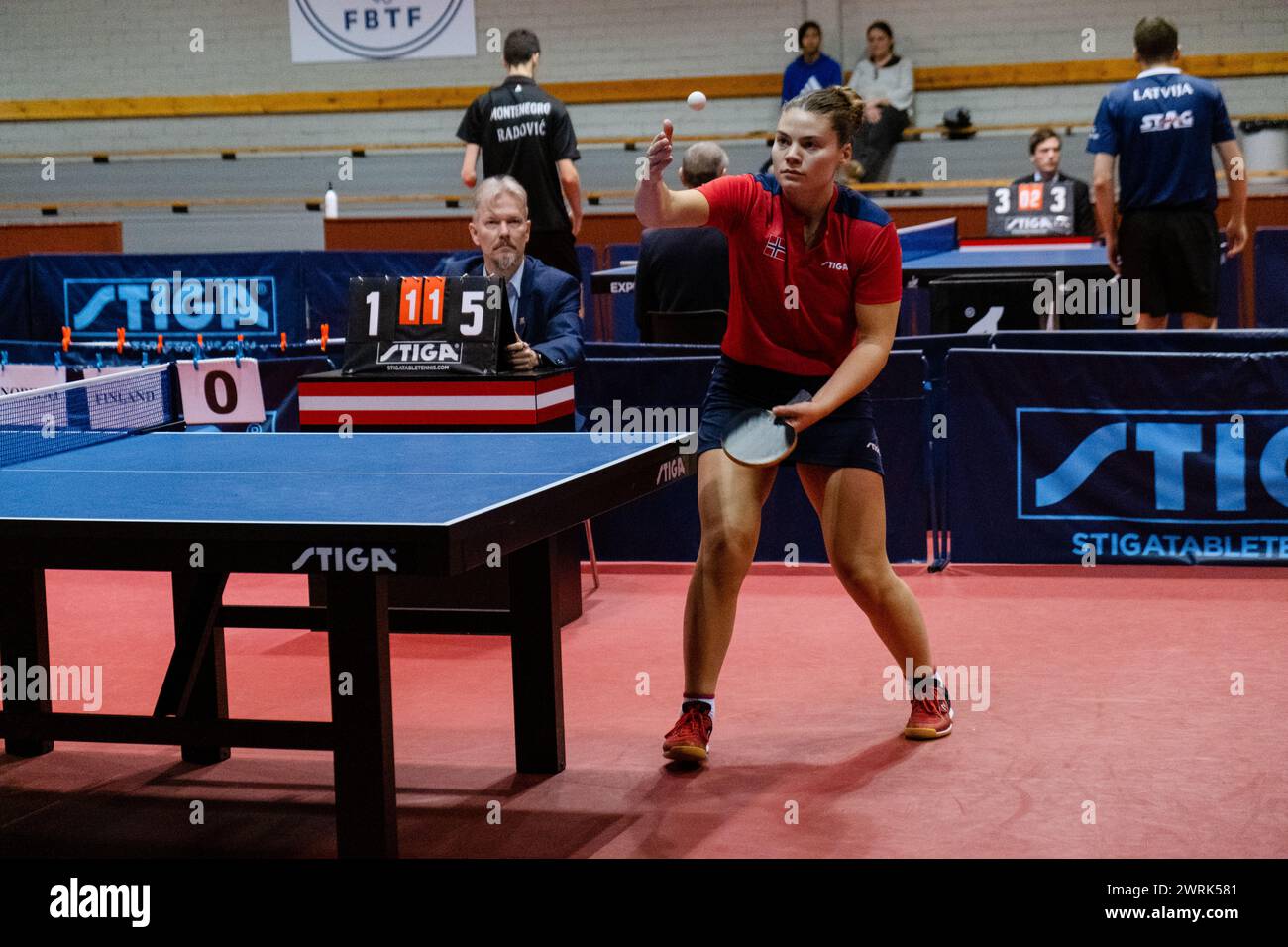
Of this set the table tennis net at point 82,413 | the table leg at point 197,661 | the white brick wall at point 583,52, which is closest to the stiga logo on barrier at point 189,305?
the white brick wall at point 583,52

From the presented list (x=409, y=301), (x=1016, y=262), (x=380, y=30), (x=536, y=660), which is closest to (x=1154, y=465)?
(x=409, y=301)

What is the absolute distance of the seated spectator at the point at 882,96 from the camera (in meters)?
14.2

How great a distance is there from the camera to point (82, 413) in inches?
180

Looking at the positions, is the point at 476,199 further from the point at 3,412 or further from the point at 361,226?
the point at 361,226

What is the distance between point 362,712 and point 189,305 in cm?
960

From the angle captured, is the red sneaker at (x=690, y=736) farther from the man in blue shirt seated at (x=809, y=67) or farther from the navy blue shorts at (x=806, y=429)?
the man in blue shirt seated at (x=809, y=67)

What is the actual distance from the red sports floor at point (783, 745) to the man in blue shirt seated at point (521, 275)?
3.17 feet

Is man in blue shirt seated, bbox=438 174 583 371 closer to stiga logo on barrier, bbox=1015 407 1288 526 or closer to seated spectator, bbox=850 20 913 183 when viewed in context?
stiga logo on barrier, bbox=1015 407 1288 526

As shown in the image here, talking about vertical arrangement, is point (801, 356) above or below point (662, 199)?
below

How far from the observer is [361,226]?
1332 cm

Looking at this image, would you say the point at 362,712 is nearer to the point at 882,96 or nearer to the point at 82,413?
the point at 82,413

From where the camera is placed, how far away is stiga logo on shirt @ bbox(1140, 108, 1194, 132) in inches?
298
